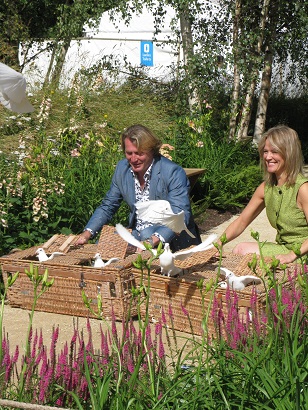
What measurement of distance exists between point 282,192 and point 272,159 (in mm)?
226

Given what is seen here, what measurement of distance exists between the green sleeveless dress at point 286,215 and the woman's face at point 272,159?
0.12 meters

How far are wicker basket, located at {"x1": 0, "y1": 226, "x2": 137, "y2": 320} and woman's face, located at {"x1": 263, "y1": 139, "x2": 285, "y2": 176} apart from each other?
3.29 ft

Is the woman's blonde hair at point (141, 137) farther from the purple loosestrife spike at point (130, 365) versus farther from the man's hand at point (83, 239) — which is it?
the purple loosestrife spike at point (130, 365)

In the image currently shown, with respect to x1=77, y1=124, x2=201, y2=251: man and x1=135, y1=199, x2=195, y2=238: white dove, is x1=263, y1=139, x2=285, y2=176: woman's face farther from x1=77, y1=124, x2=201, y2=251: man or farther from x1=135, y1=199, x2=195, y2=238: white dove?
x1=135, y1=199, x2=195, y2=238: white dove

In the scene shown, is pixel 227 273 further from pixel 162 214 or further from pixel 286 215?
pixel 286 215

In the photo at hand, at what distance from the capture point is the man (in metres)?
5.04

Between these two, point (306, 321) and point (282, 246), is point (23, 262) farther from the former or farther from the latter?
point (306, 321)

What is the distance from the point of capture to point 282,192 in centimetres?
477

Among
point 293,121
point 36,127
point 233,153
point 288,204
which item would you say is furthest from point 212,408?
point 293,121

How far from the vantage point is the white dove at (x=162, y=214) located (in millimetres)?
4035

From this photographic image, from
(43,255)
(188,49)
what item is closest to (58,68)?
(188,49)

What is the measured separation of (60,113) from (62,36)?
232cm

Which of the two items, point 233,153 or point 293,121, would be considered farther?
point 293,121

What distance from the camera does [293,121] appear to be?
580 inches
